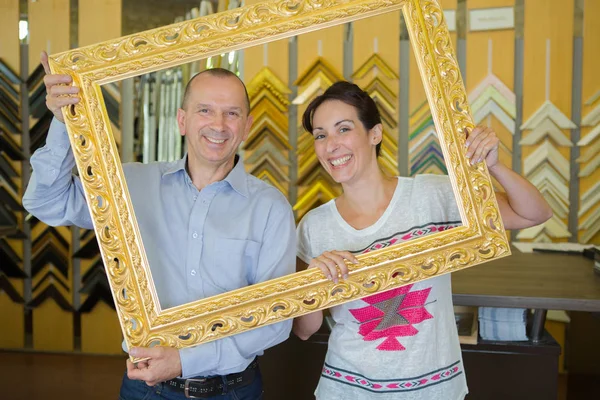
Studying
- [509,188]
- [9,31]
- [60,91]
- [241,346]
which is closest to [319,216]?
[241,346]

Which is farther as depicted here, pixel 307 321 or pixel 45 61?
pixel 307 321

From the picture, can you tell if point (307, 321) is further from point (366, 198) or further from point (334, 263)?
point (366, 198)

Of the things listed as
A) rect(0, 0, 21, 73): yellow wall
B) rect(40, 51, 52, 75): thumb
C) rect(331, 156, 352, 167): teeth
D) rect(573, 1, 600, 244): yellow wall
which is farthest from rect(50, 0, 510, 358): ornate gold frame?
rect(0, 0, 21, 73): yellow wall

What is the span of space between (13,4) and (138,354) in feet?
14.7

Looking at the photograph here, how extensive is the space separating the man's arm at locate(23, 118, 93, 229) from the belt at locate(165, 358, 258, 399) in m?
0.57

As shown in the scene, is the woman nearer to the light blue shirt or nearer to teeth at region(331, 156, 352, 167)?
teeth at region(331, 156, 352, 167)

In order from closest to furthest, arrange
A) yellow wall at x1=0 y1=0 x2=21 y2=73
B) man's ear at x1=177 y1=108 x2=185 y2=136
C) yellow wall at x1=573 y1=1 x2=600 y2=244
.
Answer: man's ear at x1=177 y1=108 x2=185 y2=136 < yellow wall at x1=573 y1=1 x2=600 y2=244 < yellow wall at x1=0 y1=0 x2=21 y2=73

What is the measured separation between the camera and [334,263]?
1.48m

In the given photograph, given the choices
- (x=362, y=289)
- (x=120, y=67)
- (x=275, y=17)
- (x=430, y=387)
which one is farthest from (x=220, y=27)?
(x=430, y=387)

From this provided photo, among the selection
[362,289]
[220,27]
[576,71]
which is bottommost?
[362,289]

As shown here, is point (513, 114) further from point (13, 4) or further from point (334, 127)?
point (13, 4)

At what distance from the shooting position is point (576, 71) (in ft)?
14.0

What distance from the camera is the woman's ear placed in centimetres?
167

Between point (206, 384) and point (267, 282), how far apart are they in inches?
14.5
